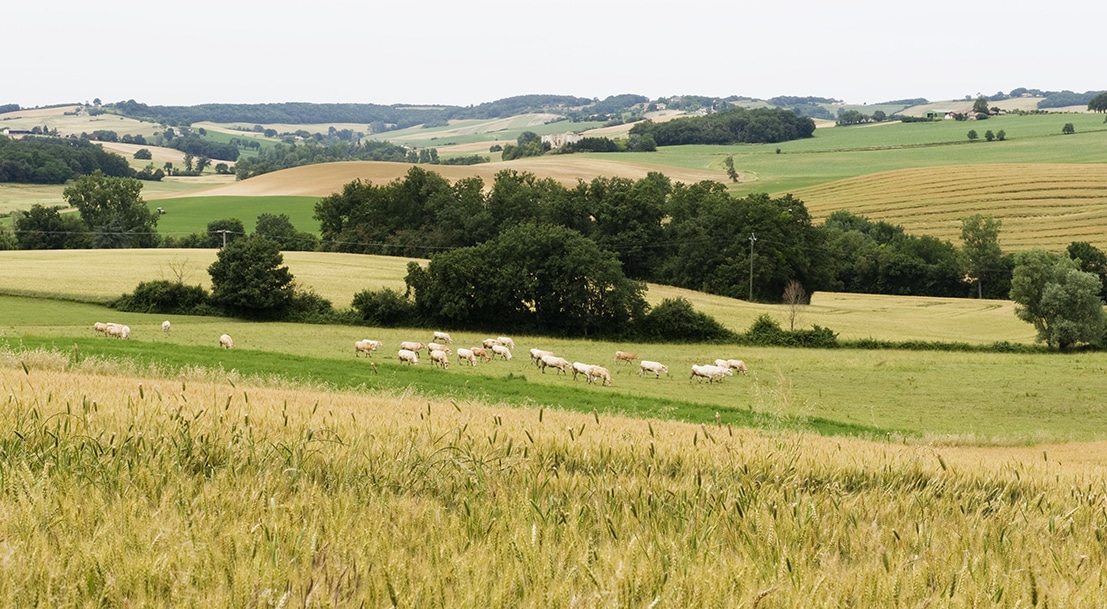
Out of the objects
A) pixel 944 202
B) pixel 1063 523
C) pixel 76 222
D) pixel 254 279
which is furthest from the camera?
pixel 944 202

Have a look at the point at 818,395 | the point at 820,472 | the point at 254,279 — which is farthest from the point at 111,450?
the point at 254,279

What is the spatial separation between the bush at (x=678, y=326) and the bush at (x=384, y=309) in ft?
49.3

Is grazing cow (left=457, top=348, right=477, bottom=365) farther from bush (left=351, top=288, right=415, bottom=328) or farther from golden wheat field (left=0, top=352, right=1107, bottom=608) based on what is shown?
golden wheat field (left=0, top=352, right=1107, bottom=608)

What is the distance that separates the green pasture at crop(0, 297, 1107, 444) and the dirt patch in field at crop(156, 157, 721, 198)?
83727 millimetres

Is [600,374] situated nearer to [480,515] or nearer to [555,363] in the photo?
[555,363]

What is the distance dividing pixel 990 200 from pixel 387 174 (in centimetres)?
8058

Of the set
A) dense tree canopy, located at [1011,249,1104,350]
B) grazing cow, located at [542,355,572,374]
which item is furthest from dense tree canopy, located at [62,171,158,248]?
dense tree canopy, located at [1011,249,1104,350]

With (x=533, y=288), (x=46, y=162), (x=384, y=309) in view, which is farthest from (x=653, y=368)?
(x=46, y=162)

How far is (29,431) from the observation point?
734cm

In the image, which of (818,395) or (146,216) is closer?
(818,395)

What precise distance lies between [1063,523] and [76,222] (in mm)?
113768

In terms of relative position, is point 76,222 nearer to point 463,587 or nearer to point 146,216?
point 146,216

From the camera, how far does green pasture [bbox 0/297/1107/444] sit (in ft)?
103

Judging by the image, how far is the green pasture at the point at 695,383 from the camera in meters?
31.4
